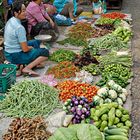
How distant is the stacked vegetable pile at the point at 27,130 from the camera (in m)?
4.55

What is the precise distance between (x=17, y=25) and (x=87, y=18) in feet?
16.5

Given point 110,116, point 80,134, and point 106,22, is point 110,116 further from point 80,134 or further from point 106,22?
point 106,22

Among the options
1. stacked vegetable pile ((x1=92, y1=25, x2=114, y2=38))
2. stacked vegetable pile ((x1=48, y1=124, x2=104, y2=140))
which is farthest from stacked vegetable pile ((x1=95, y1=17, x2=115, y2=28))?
stacked vegetable pile ((x1=48, y1=124, x2=104, y2=140))

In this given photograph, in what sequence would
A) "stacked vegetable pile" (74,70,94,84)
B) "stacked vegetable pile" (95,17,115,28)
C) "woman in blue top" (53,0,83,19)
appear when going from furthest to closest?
"woman in blue top" (53,0,83,19) < "stacked vegetable pile" (95,17,115,28) < "stacked vegetable pile" (74,70,94,84)

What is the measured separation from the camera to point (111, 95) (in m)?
5.58

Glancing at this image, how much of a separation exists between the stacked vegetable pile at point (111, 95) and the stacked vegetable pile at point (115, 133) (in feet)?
2.63

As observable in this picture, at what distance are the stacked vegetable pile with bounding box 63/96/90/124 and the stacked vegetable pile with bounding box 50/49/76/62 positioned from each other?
2154mm

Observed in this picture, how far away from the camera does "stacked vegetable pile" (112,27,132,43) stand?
28.6 feet

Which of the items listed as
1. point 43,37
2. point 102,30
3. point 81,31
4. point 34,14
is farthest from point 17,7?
point 102,30

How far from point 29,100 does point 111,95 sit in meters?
1.33

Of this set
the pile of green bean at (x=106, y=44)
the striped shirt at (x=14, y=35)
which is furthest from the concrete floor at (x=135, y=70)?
the striped shirt at (x=14, y=35)

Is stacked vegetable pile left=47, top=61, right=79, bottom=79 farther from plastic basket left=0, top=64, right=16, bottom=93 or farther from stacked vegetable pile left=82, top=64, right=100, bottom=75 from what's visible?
plastic basket left=0, top=64, right=16, bottom=93

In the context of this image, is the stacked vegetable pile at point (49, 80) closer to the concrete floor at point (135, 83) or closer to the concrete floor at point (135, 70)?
the concrete floor at point (135, 83)

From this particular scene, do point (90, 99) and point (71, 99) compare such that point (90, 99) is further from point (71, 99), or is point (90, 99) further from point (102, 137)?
point (102, 137)
